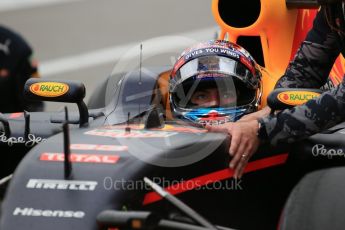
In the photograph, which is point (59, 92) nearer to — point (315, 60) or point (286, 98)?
point (286, 98)

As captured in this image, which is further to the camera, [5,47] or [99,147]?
[5,47]

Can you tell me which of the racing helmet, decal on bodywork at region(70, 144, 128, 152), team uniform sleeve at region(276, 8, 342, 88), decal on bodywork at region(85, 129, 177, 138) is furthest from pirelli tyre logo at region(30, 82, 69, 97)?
team uniform sleeve at region(276, 8, 342, 88)

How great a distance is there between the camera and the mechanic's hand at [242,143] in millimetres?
4414

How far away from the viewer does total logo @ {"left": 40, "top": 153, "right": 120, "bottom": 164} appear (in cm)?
412

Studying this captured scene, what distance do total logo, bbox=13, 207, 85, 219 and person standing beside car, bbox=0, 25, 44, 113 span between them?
496cm

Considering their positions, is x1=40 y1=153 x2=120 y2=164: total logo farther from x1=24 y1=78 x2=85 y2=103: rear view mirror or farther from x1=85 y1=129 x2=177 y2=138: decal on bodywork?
x1=24 y1=78 x2=85 y2=103: rear view mirror

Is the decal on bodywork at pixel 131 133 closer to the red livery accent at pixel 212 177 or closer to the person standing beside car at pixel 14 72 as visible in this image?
the red livery accent at pixel 212 177

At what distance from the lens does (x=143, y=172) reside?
4.10 metres

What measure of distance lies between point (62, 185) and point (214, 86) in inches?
51.9

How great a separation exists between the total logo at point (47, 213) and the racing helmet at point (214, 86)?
4.06 feet

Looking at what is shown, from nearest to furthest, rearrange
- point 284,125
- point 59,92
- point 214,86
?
point 284,125 < point 59,92 < point 214,86

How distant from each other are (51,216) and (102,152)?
41 centimetres

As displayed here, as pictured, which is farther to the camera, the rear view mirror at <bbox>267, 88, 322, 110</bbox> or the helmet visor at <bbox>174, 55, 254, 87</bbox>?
the helmet visor at <bbox>174, 55, 254, 87</bbox>

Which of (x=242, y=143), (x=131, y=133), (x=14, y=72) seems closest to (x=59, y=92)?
(x=131, y=133)
